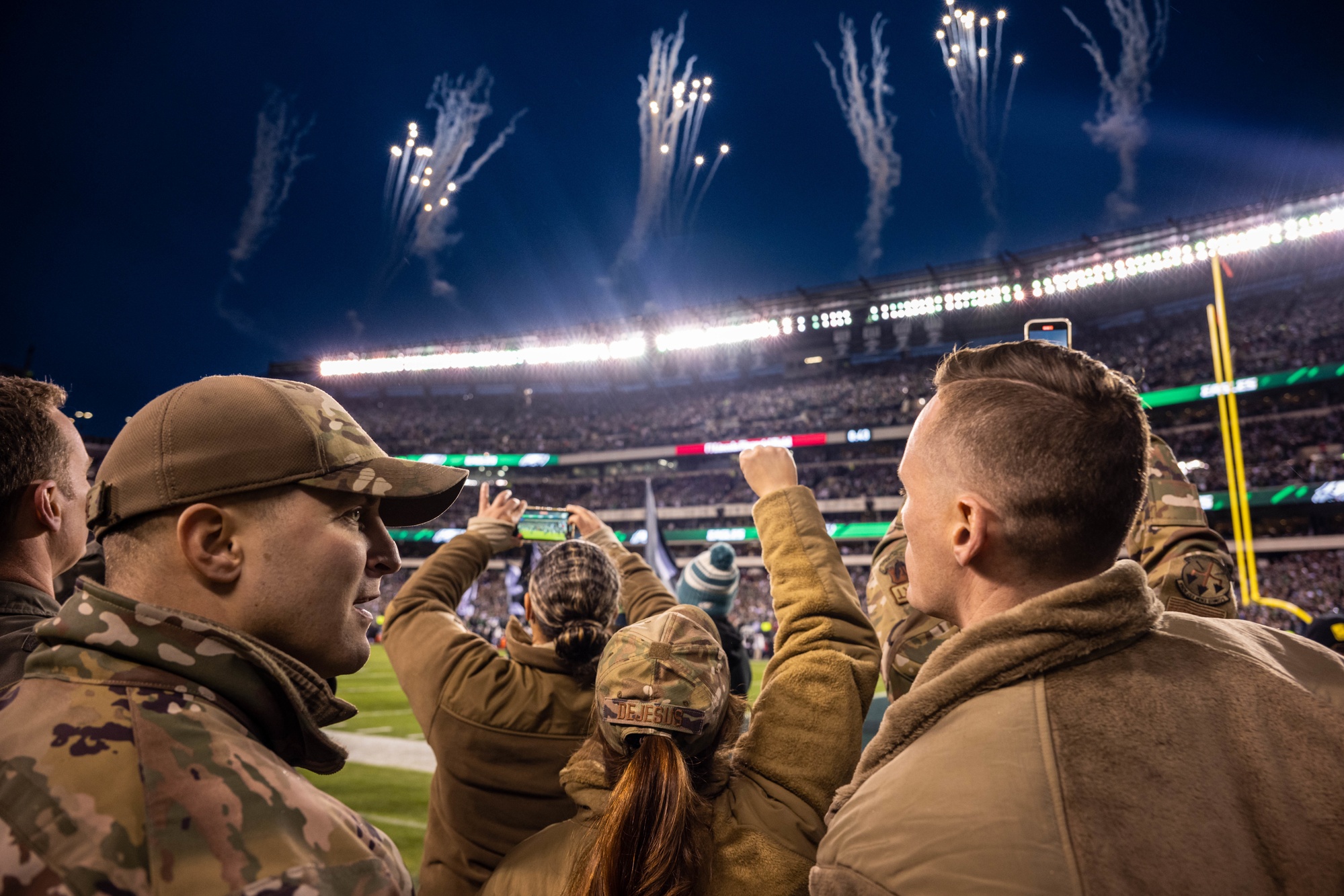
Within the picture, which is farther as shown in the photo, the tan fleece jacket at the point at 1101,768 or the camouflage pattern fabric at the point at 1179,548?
the camouflage pattern fabric at the point at 1179,548

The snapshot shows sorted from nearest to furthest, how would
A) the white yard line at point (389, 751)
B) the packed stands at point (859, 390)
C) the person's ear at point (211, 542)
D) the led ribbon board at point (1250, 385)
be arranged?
the person's ear at point (211, 542) < the white yard line at point (389, 751) < the led ribbon board at point (1250, 385) < the packed stands at point (859, 390)

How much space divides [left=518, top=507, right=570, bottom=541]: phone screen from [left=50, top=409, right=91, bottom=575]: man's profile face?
212cm

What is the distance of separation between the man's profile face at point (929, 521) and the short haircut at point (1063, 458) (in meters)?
0.09

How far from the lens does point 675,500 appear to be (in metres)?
44.4

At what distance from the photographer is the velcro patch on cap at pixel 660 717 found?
64.6 inches

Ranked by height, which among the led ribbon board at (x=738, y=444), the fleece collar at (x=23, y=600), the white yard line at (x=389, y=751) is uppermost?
the fleece collar at (x=23, y=600)

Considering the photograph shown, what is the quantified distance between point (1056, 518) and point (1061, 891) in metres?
0.69

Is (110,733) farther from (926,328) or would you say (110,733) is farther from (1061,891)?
(926,328)

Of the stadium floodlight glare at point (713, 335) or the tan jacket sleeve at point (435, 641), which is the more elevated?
the stadium floodlight glare at point (713, 335)

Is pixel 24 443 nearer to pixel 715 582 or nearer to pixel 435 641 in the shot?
pixel 435 641

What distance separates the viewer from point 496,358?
48062 mm

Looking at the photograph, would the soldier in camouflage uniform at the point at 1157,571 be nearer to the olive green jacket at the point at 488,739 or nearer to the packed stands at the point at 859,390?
the olive green jacket at the point at 488,739

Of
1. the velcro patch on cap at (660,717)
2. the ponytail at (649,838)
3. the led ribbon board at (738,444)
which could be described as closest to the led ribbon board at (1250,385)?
the led ribbon board at (738,444)

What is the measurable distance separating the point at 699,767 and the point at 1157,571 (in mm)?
1759
